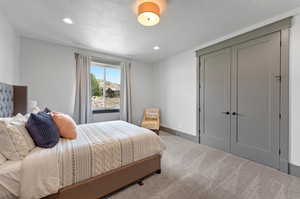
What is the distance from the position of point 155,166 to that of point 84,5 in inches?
106

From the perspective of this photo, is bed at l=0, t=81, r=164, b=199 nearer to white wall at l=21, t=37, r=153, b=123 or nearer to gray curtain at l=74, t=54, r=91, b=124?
white wall at l=21, t=37, r=153, b=123

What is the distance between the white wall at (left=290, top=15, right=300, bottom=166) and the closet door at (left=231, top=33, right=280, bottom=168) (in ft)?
0.54

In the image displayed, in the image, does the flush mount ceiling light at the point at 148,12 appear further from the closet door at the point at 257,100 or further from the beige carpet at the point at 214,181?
the beige carpet at the point at 214,181

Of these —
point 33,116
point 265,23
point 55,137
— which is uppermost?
point 265,23

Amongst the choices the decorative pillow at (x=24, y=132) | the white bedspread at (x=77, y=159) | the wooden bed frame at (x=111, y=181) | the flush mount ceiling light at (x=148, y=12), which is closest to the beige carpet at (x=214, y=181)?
the wooden bed frame at (x=111, y=181)

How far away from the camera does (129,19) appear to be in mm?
2281

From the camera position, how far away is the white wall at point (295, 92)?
2.05 meters

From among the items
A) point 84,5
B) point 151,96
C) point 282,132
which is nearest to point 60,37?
point 84,5

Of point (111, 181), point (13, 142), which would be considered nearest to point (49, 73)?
point (13, 142)

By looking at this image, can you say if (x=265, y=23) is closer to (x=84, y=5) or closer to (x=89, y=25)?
(x=84, y=5)

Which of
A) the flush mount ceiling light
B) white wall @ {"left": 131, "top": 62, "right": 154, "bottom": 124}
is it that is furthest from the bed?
white wall @ {"left": 131, "top": 62, "right": 154, "bottom": 124}

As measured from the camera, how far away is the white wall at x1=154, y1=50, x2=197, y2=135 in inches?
148

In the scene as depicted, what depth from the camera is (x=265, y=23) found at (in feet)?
7.61

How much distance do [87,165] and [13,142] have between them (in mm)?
735
